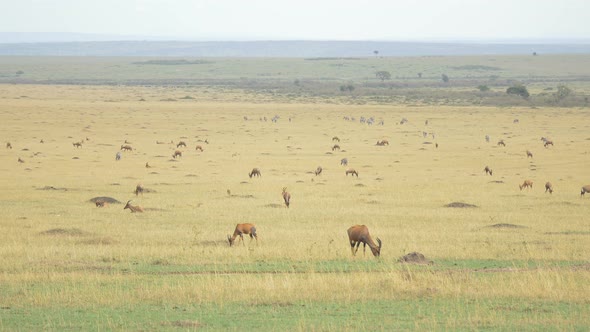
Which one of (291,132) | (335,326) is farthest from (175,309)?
(291,132)

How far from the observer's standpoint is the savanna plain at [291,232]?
12305 millimetres

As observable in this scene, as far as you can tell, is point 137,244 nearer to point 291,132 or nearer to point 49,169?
point 49,169

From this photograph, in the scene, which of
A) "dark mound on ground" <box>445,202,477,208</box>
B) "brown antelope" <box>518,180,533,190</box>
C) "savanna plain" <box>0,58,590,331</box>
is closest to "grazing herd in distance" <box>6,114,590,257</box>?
"brown antelope" <box>518,180,533,190</box>

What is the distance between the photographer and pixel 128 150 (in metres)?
46.0

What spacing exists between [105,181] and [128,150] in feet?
42.1

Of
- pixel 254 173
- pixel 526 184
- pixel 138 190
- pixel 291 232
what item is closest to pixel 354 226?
pixel 291 232

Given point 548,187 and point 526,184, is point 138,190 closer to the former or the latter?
point 526,184

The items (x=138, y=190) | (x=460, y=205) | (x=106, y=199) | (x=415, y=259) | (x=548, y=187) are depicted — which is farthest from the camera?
(x=548, y=187)

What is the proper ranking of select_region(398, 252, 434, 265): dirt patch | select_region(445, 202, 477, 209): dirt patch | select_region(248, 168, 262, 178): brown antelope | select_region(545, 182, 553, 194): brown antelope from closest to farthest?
1. select_region(398, 252, 434, 265): dirt patch
2. select_region(445, 202, 477, 209): dirt patch
3. select_region(545, 182, 553, 194): brown antelope
4. select_region(248, 168, 262, 178): brown antelope

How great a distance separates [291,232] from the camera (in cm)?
2119

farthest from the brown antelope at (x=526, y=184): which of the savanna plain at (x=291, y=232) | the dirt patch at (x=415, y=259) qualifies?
the dirt patch at (x=415, y=259)

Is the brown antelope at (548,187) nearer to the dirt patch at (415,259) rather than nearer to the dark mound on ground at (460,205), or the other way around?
the dark mound on ground at (460,205)

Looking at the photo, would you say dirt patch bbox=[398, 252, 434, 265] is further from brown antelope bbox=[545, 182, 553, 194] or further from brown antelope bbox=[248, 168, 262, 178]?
brown antelope bbox=[248, 168, 262, 178]

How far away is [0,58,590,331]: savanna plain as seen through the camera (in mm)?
12305
